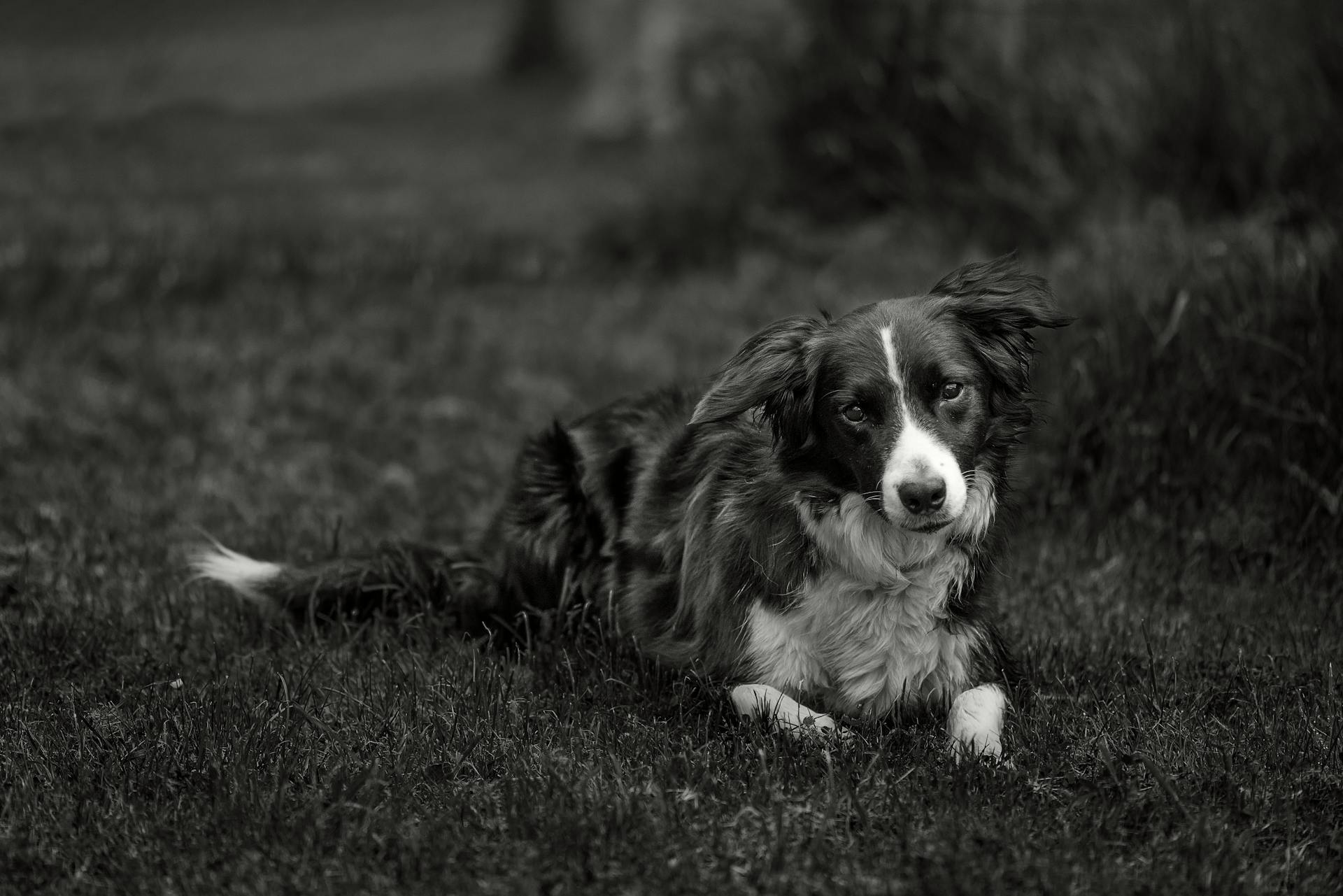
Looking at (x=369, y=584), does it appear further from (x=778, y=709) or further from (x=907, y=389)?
(x=907, y=389)

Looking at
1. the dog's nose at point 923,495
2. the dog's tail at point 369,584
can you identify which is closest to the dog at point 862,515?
the dog's nose at point 923,495

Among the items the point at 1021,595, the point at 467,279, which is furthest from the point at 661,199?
the point at 1021,595

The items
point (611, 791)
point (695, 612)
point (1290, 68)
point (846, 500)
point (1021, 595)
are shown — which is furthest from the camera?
point (1290, 68)

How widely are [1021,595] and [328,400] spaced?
391 cm

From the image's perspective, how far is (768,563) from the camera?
11.9ft

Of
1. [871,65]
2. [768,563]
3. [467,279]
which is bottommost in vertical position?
[467,279]

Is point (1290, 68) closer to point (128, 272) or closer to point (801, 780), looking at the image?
point (801, 780)

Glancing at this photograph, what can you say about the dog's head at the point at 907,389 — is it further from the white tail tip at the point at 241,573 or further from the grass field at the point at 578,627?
the white tail tip at the point at 241,573

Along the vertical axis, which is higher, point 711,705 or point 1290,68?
point 1290,68

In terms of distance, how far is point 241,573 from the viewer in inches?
170

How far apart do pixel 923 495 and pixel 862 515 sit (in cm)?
38

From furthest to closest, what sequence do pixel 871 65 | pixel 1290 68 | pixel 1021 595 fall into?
pixel 871 65
pixel 1290 68
pixel 1021 595

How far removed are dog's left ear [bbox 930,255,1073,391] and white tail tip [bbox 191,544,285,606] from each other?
231cm

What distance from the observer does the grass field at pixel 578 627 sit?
291 centimetres
